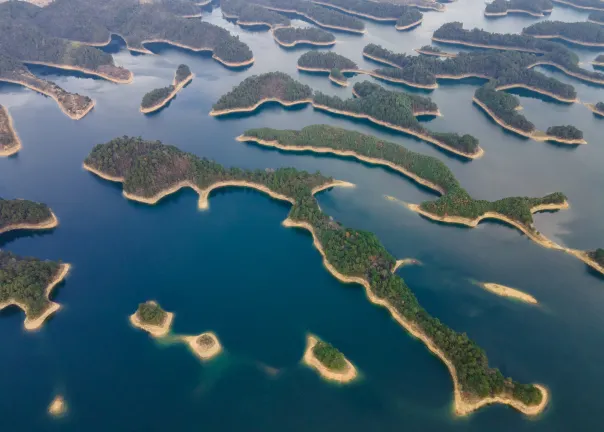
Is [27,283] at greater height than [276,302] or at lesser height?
greater

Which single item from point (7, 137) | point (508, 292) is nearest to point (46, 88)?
point (7, 137)

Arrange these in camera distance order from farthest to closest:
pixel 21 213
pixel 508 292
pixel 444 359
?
1. pixel 21 213
2. pixel 508 292
3. pixel 444 359

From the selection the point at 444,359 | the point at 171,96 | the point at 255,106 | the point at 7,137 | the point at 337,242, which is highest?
the point at 337,242

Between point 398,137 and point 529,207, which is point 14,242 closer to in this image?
point 398,137

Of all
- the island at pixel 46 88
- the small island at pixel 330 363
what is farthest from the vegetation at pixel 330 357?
the island at pixel 46 88

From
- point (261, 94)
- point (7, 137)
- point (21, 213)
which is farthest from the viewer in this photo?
point (261, 94)

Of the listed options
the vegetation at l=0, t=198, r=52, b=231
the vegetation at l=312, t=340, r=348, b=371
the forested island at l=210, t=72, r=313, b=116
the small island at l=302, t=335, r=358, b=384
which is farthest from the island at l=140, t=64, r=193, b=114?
the vegetation at l=312, t=340, r=348, b=371

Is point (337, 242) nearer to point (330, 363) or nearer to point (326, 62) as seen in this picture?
point (330, 363)
